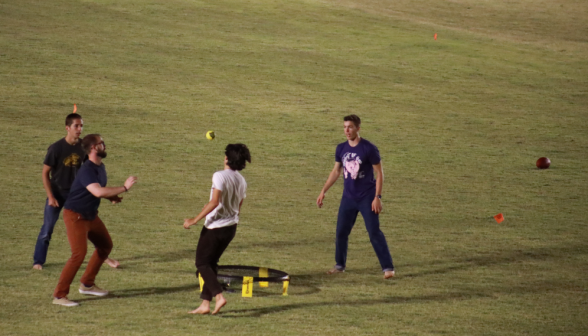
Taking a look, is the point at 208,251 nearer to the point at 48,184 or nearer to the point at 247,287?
the point at 247,287

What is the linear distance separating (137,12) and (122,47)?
5266 mm

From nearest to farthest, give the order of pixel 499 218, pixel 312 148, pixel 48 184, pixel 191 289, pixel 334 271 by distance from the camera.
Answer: pixel 191 289
pixel 48 184
pixel 334 271
pixel 499 218
pixel 312 148

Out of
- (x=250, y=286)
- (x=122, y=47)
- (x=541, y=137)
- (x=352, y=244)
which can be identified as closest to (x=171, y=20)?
(x=122, y=47)

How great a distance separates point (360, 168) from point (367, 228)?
30.5 inches

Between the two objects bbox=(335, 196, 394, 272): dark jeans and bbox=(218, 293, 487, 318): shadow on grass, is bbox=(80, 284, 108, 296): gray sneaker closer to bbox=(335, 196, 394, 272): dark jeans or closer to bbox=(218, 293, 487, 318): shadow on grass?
bbox=(218, 293, 487, 318): shadow on grass

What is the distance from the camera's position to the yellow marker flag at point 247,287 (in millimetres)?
9242

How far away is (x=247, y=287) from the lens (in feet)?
30.4

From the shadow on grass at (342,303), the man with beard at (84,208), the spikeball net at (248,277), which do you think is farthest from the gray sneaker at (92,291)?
the shadow on grass at (342,303)

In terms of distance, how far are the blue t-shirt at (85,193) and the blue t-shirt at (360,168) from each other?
10.4 feet

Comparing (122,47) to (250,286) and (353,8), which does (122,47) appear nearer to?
(353,8)

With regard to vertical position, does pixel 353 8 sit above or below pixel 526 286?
above

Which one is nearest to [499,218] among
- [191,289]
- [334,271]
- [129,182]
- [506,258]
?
[506,258]

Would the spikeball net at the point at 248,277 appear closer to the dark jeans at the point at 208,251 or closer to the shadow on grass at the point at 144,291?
the shadow on grass at the point at 144,291

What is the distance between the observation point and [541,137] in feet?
71.0
